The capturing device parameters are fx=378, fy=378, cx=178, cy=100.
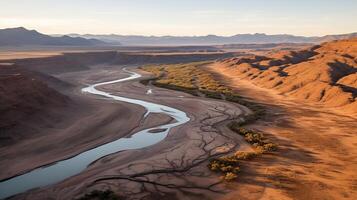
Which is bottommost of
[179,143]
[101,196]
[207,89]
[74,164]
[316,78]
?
[207,89]

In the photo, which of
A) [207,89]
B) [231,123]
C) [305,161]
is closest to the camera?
[305,161]

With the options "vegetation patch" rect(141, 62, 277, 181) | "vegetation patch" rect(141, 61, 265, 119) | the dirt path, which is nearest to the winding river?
"vegetation patch" rect(141, 62, 277, 181)

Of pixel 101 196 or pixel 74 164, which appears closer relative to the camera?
pixel 101 196

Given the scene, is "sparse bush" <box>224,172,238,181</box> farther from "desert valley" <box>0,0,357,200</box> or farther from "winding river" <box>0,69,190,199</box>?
"winding river" <box>0,69,190,199</box>

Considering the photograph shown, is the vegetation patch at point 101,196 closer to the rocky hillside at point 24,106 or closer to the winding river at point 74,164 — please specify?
the winding river at point 74,164

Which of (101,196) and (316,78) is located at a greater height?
(316,78)

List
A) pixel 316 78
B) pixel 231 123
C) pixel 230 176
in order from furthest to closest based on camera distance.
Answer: pixel 316 78 < pixel 231 123 < pixel 230 176

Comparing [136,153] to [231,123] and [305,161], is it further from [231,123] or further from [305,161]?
[231,123]

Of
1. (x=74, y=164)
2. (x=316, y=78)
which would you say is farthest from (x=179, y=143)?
(x=316, y=78)
